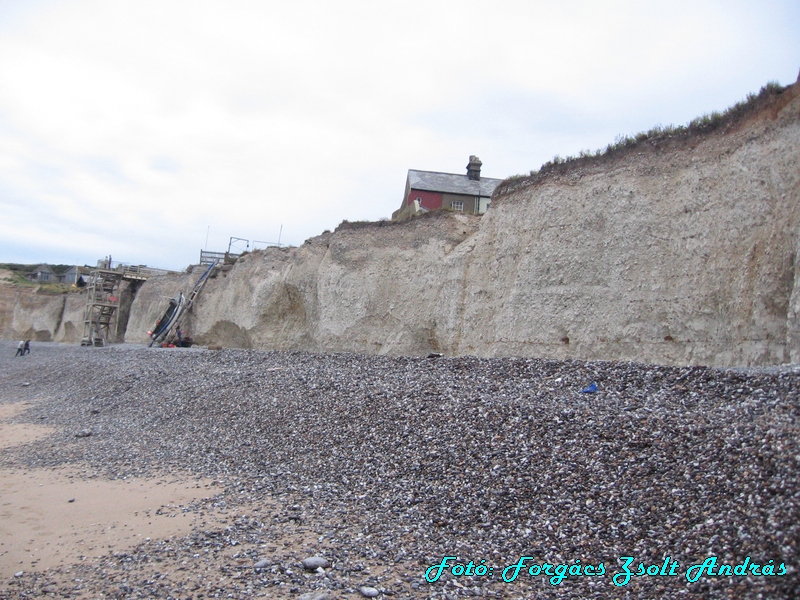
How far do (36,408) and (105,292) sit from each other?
71.7 feet

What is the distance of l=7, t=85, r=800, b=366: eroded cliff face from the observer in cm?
1043

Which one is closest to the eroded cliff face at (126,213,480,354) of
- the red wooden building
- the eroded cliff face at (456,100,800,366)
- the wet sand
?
the eroded cliff face at (456,100,800,366)

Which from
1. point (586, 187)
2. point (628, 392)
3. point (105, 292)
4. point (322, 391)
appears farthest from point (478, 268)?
point (105, 292)

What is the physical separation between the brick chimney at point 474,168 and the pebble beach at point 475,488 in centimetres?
1984

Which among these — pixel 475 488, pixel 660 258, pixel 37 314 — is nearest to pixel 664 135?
pixel 660 258

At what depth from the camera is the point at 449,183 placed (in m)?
28.8

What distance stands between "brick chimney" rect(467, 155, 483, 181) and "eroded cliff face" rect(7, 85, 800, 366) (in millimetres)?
10414

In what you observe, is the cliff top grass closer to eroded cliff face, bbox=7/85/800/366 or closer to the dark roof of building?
eroded cliff face, bbox=7/85/800/366

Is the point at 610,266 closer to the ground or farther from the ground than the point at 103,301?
farther from the ground

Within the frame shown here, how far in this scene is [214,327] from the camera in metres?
28.2

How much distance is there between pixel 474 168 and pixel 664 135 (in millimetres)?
17022

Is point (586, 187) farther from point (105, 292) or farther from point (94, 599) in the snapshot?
point (105, 292)

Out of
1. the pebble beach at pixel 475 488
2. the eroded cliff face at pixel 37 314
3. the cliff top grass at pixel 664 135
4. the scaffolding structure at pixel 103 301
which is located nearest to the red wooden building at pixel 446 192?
the cliff top grass at pixel 664 135

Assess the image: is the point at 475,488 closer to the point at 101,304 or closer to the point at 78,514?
the point at 78,514
